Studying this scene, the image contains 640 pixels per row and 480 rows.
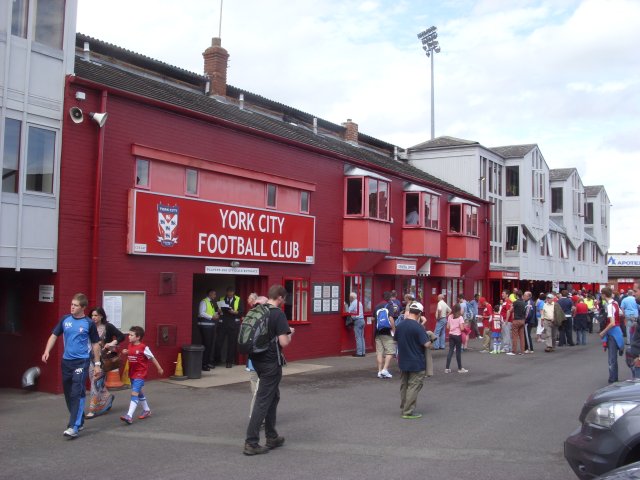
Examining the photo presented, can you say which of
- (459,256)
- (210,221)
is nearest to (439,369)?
(210,221)

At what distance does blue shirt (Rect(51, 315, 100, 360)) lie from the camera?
874 cm

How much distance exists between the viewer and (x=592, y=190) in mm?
52312

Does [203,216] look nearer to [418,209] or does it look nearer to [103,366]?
[103,366]

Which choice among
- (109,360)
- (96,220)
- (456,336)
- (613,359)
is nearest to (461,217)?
(456,336)

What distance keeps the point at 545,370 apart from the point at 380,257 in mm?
6228

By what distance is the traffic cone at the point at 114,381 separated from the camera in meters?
12.7

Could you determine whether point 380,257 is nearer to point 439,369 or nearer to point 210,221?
point 439,369

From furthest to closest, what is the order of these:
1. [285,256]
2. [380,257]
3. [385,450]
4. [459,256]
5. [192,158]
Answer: [459,256]
[380,257]
[285,256]
[192,158]
[385,450]

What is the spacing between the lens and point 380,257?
20.7 meters

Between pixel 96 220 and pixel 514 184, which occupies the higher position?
pixel 514 184

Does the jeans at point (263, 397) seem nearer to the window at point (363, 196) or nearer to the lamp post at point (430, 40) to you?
the window at point (363, 196)

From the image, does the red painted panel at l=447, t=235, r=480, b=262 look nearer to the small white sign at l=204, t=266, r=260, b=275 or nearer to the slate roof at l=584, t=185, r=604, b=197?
the small white sign at l=204, t=266, r=260, b=275

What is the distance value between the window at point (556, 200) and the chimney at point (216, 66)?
27462mm

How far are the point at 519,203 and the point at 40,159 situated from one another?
27.3m
